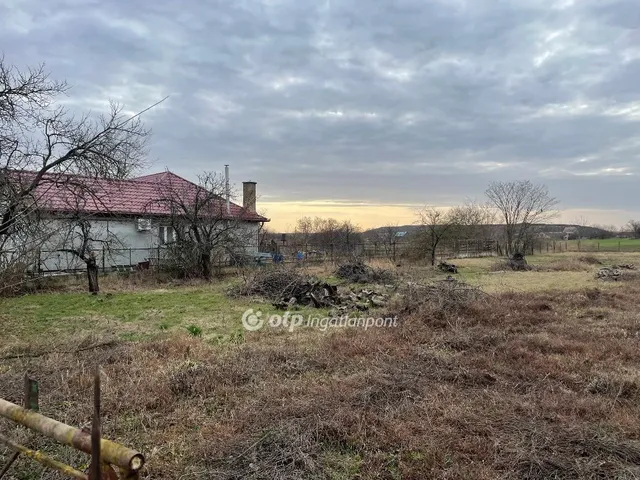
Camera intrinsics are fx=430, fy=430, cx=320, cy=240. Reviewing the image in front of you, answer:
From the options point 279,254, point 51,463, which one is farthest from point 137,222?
point 51,463

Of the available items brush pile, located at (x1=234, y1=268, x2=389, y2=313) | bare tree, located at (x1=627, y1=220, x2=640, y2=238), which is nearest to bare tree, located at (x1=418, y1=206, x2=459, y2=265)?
brush pile, located at (x1=234, y1=268, x2=389, y2=313)

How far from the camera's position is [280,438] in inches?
133

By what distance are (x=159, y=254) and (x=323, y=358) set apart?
13355 millimetres

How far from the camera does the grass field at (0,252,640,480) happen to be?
3.18m

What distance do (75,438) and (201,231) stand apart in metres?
16.2

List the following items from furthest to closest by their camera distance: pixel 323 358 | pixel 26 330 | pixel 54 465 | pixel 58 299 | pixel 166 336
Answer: pixel 58 299 → pixel 26 330 → pixel 166 336 → pixel 323 358 → pixel 54 465

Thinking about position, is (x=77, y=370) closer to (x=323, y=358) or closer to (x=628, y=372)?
(x=323, y=358)

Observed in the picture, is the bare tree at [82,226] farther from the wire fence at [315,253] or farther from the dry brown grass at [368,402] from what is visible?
the dry brown grass at [368,402]

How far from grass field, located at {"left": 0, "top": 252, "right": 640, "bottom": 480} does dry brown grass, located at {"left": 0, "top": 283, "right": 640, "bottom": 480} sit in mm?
16

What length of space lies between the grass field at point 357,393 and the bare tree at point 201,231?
26.8 ft

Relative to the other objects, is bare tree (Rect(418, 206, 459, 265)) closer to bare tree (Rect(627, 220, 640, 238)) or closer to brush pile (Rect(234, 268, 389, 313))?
brush pile (Rect(234, 268, 389, 313))

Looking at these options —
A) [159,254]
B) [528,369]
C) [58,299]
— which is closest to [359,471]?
[528,369]

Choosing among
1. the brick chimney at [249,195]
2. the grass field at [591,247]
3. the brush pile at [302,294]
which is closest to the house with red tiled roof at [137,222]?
the brick chimney at [249,195]

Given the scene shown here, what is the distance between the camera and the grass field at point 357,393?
3.18 metres
